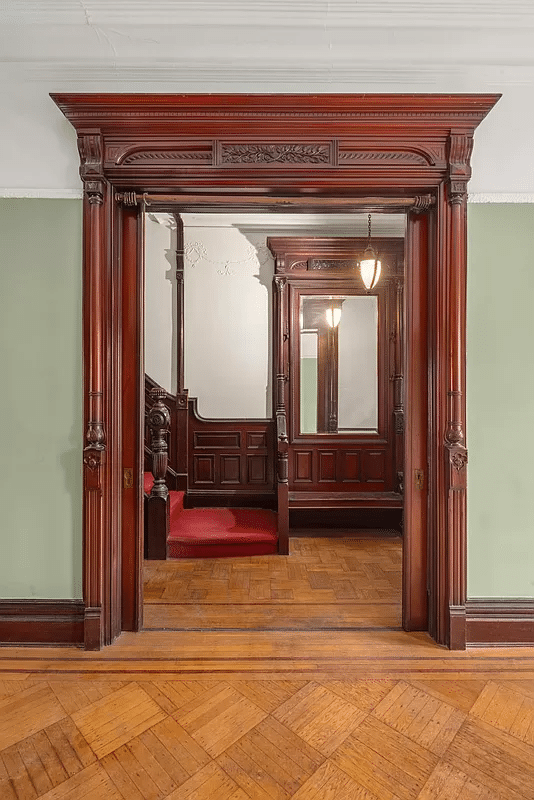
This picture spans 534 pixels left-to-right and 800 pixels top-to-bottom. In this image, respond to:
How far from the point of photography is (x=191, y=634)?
2574 mm

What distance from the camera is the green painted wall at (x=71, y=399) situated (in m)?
2.48

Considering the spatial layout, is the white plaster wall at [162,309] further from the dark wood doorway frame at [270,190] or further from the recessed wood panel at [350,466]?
the dark wood doorway frame at [270,190]

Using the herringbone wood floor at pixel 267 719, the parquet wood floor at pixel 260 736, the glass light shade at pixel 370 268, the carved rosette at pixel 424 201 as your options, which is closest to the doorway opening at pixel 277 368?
the glass light shade at pixel 370 268

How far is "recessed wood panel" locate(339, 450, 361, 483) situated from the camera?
489 cm

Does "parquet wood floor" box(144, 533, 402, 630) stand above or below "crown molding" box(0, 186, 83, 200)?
below

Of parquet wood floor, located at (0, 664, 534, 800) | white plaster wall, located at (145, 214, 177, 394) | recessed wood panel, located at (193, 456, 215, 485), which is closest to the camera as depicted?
parquet wood floor, located at (0, 664, 534, 800)

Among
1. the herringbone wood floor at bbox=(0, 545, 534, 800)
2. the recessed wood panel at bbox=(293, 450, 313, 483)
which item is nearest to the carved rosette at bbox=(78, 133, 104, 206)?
the herringbone wood floor at bbox=(0, 545, 534, 800)

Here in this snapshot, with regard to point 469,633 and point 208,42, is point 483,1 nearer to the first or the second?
point 208,42

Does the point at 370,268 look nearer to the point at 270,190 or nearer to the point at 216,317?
the point at 270,190

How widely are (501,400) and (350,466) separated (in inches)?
98.3

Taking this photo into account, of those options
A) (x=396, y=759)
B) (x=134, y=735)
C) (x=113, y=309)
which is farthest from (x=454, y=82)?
(x=134, y=735)

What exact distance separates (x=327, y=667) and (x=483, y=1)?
3095mm

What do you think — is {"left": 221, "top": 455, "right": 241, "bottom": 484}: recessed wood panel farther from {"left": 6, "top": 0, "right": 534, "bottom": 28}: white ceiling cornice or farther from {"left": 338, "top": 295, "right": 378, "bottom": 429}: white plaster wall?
{"left": 6, "top": 0, "right": 534, "bottom": 28}: white ceiling cornice

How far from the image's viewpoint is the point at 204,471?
4.96 meters
